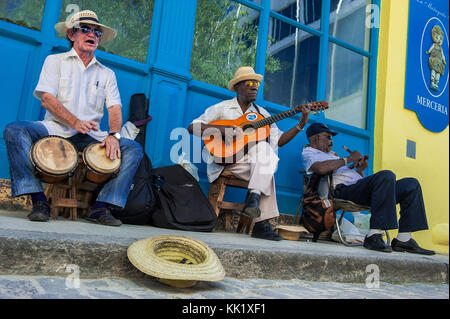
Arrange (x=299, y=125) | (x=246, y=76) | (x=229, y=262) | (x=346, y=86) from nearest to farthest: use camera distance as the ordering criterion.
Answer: (x=229, y=262)
(x=299, y=125)
(x=246, y=76)
(x=346, y=86)

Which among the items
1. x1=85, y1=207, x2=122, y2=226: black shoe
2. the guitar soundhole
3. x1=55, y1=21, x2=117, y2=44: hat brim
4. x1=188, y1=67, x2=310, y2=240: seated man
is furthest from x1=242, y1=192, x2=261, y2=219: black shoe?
x1=55, y1=21, x2=117, y2=44: hat brim

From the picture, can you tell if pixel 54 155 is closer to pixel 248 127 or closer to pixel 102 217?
pixel 102 217

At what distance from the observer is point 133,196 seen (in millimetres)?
2963

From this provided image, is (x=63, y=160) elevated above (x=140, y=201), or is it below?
above

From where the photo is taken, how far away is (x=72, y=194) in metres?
2.70

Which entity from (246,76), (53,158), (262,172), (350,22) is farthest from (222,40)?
(53,158)

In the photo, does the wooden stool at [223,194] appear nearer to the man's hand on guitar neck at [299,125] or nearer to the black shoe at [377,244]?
the man's hand on guitar neck at [299,125]

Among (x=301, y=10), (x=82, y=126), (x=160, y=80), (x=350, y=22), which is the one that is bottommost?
(x=82, y=126)

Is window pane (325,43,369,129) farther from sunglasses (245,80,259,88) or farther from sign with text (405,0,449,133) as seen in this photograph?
sunglasses (245,80,259,88)

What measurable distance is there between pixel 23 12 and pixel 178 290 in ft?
9.01

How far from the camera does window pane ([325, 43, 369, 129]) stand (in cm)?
518

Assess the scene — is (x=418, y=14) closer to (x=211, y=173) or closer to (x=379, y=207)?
(x=379, y=207)

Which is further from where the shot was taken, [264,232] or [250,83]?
[250,83]

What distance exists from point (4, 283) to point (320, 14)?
4836 millimetres
